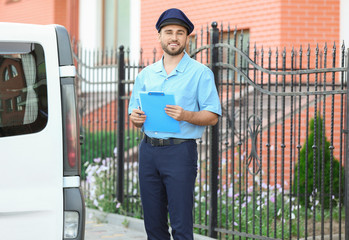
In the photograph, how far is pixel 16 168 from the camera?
11.6ft

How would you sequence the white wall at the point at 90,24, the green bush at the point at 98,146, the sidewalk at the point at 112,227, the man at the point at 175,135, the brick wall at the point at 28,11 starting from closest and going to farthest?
1. the man at the point at 175,135
2. the sidewalk at the point at 112,227
3. the green bush at the point at 98,146
4. the white wall at the point at 90,24
5. the brick wall at the point at 28,11

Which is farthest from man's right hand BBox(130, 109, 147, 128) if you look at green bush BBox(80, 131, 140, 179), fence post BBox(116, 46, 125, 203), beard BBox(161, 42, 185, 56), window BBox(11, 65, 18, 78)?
fence post BBox(116, 46, 125, 203)

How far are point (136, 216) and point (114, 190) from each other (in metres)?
0.77

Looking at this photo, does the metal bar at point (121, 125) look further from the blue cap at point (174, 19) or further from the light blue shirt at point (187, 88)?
the blue cap at point (174, 19)

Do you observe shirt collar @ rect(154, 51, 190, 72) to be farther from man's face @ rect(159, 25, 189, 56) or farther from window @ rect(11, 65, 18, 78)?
window @ rect(11, 65, 18, 78)

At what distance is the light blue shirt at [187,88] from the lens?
4312 millimetres

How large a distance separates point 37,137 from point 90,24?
14.5 metres

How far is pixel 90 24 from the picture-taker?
1772 cm

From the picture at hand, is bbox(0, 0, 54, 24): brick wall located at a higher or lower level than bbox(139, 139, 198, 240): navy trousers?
higher

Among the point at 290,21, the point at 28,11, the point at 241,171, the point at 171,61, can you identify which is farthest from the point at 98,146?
the point at 28,11

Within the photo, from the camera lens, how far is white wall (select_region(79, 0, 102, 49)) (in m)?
17.6

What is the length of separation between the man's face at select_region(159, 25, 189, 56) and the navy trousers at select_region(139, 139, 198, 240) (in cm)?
61

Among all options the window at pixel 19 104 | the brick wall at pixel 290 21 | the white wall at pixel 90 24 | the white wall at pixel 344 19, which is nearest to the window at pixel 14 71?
the window at pixel 19 104

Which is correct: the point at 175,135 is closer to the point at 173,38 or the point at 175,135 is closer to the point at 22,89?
the point at 173,38
